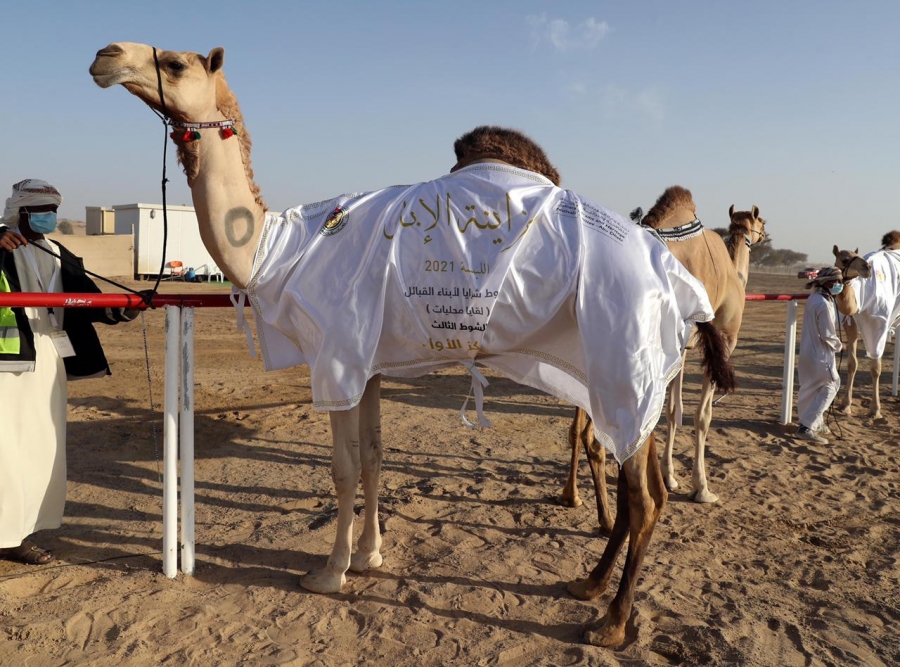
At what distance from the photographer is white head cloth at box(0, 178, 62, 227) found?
384 cm

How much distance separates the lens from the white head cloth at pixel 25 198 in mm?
3836

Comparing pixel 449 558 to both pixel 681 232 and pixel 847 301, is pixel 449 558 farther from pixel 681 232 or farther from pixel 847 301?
pixel 847 301

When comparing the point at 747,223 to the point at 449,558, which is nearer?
the point at 449,558

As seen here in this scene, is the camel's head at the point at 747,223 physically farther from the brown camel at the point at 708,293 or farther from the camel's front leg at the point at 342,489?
the camel's front leg at the point at 342,489

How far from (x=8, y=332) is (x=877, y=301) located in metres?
8.71

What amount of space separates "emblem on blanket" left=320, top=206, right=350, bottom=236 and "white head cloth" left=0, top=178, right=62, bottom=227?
1.68 m

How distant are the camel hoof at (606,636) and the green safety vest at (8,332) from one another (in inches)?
125

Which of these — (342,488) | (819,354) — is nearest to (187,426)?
(342,488)

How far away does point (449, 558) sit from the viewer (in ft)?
13.4

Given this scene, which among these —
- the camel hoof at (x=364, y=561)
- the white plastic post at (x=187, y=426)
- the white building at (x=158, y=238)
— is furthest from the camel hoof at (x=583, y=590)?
the white building at (x=158, y=238)

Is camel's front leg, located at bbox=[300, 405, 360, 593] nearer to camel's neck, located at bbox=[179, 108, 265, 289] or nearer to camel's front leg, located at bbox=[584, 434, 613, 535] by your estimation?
camel's neck, located at bbox=[179, 108, 265, 289]

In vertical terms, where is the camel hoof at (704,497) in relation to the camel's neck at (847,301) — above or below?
below

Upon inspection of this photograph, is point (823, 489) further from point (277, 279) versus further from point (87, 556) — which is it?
point (87, 556)

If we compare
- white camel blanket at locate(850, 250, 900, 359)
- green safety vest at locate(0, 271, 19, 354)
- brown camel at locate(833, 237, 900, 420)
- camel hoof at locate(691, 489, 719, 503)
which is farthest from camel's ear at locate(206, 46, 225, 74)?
white camel blanket at locate(850, 250, 900, 359)
